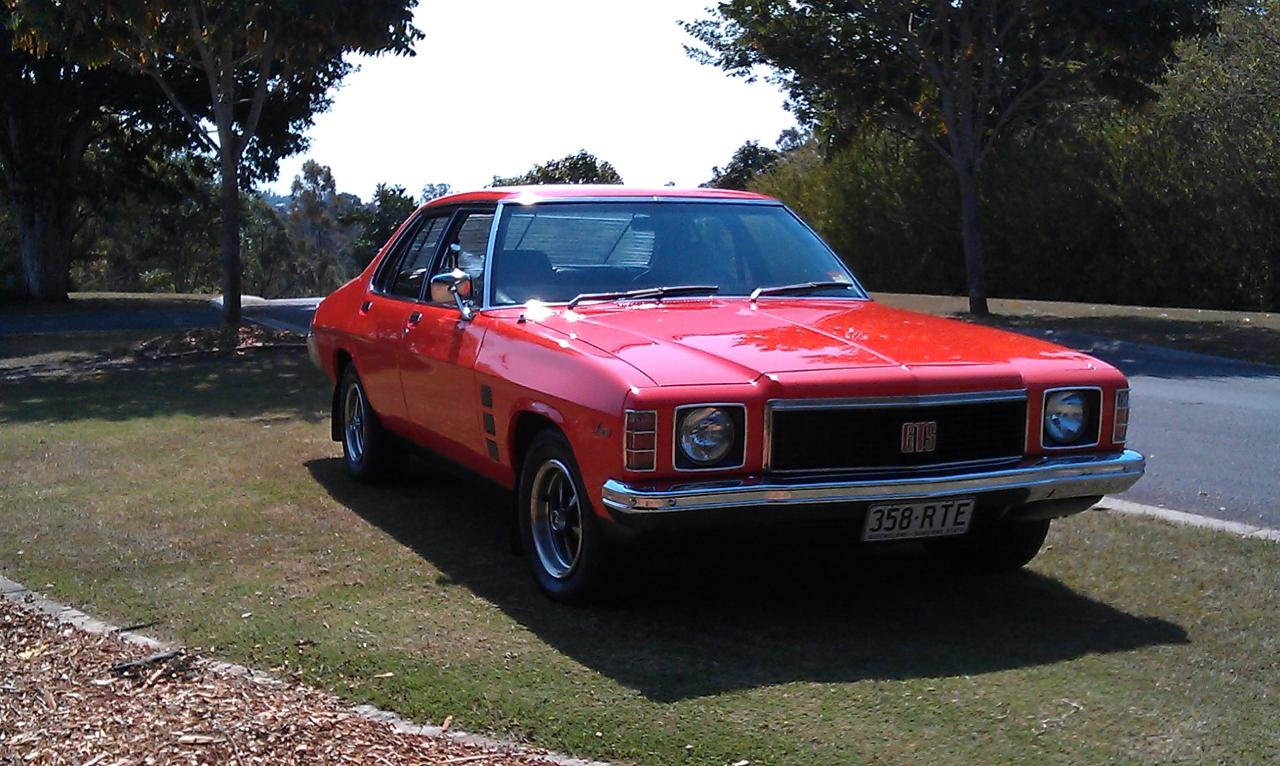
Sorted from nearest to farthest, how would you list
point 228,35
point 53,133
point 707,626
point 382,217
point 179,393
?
point 707,626 → point 179,393 → point 228,35 → point 53,133 → point 382,217

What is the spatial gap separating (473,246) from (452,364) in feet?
2.23

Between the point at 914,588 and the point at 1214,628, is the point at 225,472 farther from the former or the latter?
the point at 1214,628

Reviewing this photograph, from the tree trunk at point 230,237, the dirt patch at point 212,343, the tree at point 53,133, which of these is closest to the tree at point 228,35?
the tree trunk at point 230,237

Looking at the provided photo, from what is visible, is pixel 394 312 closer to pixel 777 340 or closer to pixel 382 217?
pixel 777 340

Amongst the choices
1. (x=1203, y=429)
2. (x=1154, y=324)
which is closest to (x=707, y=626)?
(x=1203, y=429)

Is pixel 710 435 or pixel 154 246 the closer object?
pixel 710 435

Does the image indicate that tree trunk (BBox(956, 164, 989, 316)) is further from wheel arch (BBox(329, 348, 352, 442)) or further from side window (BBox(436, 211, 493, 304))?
side window (BBox(436, 211, 493, 304))

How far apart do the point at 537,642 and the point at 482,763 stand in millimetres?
1136

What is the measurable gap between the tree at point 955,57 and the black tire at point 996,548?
48.2 feet

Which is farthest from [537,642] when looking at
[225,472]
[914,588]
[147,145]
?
[147,145]

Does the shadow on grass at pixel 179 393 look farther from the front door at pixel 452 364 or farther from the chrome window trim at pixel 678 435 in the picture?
the chrome window trim at pixel 678 435

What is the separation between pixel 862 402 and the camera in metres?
5.13

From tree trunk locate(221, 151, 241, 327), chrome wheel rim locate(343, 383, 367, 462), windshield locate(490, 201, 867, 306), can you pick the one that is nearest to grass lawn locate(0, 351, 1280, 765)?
chrome wheel rim locate(343, 383, 367, 462)

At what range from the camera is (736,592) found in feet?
19.4
